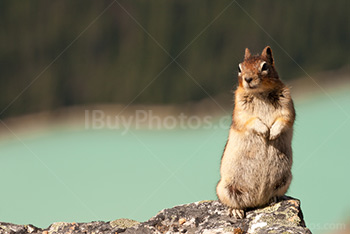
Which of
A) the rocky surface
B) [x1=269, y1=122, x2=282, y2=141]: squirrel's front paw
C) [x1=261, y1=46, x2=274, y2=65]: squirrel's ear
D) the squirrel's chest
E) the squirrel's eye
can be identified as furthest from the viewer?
[x1=261, y1=46, x2=274, y2=65]: squirrel's ear

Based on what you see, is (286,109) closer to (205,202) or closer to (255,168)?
(255,168)

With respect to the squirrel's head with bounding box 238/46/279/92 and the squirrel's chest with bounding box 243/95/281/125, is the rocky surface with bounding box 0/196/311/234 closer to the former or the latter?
the squirrel's chest with bounding box 243/95/281/125

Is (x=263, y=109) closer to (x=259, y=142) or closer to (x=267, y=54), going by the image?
(x=259, y=142)

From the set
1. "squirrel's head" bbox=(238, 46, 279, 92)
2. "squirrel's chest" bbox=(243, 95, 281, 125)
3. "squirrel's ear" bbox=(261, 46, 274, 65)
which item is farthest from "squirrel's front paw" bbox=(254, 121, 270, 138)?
"squirrel's ear" bbox=(261, 46, 274, 65)

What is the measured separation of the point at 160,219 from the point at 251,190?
1509 millimetres

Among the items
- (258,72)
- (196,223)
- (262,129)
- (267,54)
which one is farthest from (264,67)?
(196,223)

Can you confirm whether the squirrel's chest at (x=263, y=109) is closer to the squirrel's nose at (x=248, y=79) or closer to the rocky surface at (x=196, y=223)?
the squirrel's nose at (x=248, y=79)

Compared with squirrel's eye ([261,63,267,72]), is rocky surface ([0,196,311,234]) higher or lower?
lower

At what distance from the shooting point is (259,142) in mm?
7527

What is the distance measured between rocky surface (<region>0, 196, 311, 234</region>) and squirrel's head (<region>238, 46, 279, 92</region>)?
1850 mm

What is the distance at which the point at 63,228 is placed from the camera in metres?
7.16

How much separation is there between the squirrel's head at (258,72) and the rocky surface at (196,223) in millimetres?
1850

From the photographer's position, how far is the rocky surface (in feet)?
22.1

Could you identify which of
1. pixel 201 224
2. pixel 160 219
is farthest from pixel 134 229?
pixel 201 224
